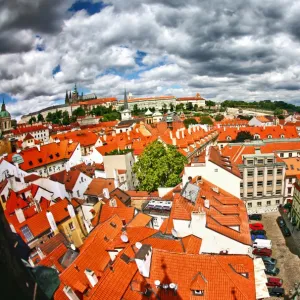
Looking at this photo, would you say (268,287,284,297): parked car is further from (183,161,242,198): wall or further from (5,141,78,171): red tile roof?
(5,141,78,171): red tile roof

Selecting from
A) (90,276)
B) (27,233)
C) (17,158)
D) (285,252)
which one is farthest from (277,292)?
(17,158)

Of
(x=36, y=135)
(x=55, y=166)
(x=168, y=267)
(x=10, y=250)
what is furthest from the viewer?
(x=36, y=135)

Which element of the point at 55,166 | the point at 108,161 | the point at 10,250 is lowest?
the point at 55,166

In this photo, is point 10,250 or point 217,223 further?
point 217,223

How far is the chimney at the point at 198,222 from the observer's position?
19125mm

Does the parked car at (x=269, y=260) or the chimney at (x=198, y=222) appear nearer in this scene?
the chimney at (x=198, y=222)

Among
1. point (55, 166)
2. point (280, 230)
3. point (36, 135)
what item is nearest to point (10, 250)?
point (280, 230)

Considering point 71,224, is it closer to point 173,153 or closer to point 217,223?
point 217,223

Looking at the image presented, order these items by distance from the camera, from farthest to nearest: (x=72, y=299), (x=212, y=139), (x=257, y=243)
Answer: (x=212, y=139) < (x=257, y=243) < (x=72, y=299)

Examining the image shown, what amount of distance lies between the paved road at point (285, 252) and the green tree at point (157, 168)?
13.8 meters

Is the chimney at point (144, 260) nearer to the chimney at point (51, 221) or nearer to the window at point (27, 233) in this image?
the chimney at point (51, 221)

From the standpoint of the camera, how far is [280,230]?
3441cm

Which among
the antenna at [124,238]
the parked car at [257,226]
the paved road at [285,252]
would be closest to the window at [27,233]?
the antenna at [124,238]

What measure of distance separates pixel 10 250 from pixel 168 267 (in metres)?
14.3
